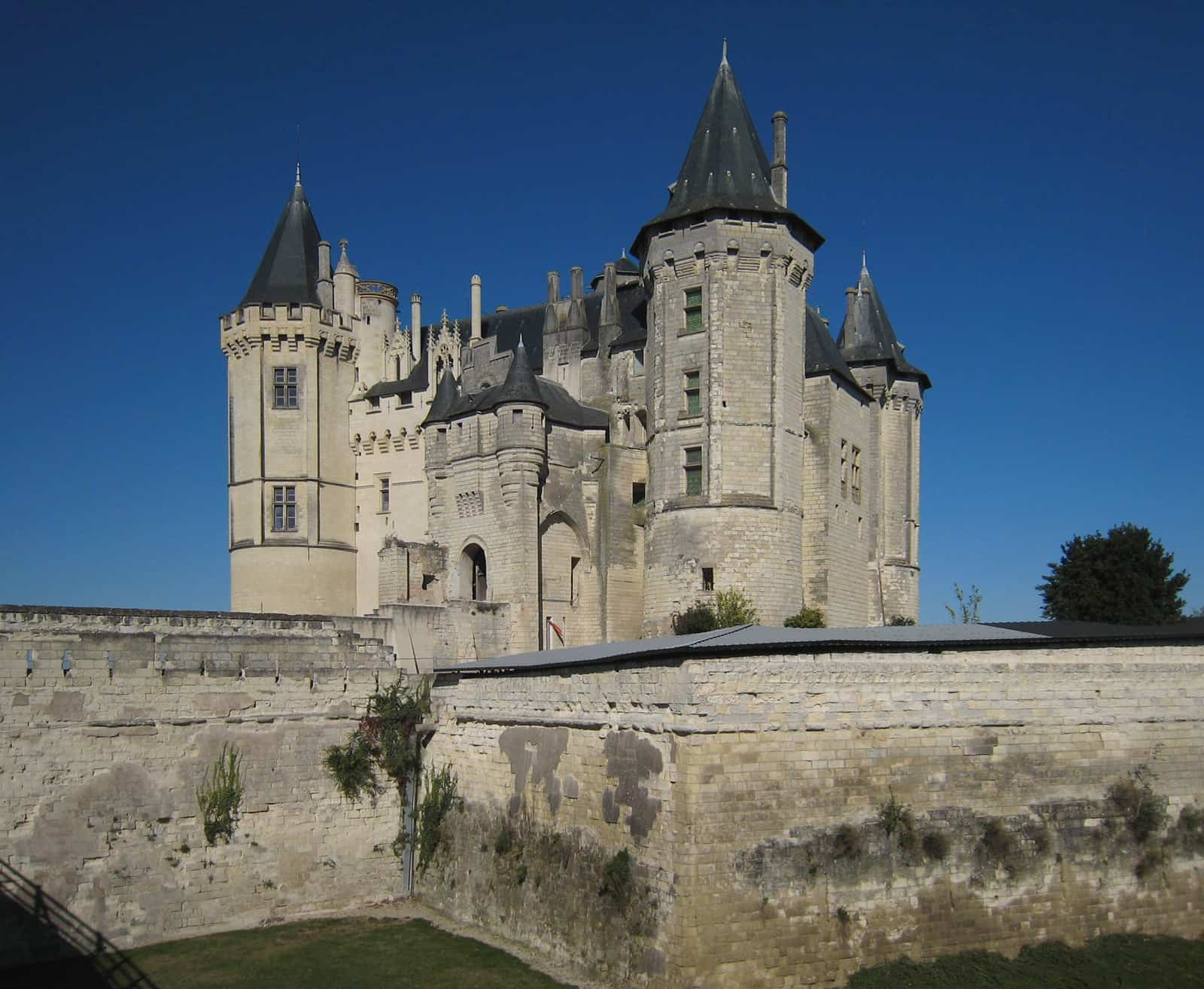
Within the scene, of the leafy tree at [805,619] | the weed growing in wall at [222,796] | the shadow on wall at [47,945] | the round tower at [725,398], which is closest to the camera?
the shadow on wall at [47,945]

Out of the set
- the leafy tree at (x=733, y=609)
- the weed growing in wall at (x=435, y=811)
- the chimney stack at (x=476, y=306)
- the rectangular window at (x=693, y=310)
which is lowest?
the weed growing in wall at (x=435, y=811)

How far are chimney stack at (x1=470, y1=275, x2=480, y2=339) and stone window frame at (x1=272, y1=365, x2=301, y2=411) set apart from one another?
605cm

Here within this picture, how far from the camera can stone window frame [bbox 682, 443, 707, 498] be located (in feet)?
101

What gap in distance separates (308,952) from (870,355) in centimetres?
2797

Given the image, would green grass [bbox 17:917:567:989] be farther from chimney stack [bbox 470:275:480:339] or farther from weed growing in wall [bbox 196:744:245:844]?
chimney stack [bbox 470:275:480:339]

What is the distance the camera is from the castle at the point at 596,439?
3058 cm

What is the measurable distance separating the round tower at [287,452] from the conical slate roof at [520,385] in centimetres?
733

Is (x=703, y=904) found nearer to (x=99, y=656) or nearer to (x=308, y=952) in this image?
(x=308, y=952)

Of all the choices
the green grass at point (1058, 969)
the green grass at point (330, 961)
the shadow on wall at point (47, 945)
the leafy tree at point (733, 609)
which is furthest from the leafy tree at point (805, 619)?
the shadow on wall at point (47, 945)

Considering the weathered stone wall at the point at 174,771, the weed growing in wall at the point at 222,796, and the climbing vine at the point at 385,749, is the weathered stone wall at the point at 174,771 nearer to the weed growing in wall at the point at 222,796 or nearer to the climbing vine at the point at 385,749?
the weed growing in wall at the point at 222,796

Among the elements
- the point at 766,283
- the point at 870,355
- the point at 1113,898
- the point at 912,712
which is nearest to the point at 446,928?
the point at 912,712

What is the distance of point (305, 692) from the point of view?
817 inches

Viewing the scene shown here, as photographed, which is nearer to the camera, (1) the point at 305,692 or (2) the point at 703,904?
(2) the point at 703,904

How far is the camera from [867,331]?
40375mm
